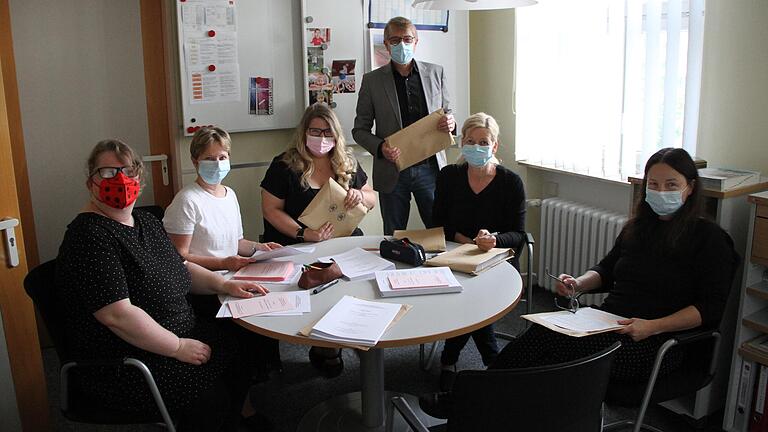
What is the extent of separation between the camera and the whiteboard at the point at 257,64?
3.34 m

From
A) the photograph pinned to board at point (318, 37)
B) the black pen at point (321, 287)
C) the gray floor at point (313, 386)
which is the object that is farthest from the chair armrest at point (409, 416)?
the photograph pinned to board at point (318, 37)

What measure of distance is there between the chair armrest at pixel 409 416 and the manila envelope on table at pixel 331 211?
1.25 m

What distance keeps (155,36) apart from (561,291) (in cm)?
247

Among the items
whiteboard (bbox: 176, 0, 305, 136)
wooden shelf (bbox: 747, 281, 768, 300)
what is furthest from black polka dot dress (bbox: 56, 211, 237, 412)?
wooden shelf (bbox: 747, 281, 768, 300)

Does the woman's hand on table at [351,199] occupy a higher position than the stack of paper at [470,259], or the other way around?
the woman's hand on table at [351,199]

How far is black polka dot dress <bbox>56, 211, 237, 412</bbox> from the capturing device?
1.77 meters

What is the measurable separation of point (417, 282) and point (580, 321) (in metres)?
0.54

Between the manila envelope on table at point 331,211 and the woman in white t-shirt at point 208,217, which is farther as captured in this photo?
the manila envelope on table at point 331,211

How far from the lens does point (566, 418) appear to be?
4.74 feet

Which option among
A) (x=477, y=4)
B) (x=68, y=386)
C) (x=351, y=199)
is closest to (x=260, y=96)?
(x=351, y=199)

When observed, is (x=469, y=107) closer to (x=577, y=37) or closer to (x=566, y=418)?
(x=577, y=37)

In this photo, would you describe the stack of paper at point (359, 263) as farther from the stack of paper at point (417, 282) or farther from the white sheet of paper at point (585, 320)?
the white sheet of paper at point (585, 320)

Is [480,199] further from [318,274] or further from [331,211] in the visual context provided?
[318,274]

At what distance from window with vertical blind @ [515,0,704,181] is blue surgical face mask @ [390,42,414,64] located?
970mm
